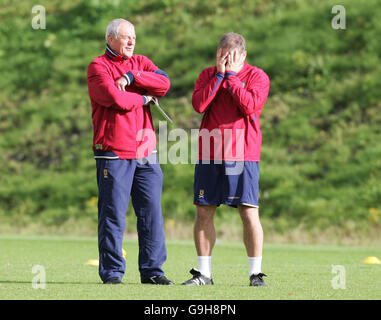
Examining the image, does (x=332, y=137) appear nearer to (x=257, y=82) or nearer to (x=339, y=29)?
(x=339, y=29)

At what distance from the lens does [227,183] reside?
6152mm

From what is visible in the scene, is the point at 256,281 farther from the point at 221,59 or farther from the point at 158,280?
the point at 221,59

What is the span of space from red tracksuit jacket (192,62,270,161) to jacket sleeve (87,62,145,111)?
0.47 m

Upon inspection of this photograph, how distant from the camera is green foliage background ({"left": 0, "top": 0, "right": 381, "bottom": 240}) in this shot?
15469 millimetres

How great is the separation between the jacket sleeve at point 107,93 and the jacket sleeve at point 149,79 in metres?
0.12

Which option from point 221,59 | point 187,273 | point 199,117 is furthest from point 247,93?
point 199,117

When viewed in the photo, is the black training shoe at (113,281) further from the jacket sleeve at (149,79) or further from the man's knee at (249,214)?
the jacket sleeve at (149,79)

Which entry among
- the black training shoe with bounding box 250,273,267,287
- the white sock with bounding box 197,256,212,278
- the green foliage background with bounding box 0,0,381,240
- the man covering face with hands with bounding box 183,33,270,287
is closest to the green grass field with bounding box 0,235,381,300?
the black training shoe with bounding box 250,273,267,287

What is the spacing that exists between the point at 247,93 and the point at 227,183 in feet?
2.26

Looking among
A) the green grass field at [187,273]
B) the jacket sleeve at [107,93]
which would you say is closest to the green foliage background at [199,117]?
the green grass field at [187,273]

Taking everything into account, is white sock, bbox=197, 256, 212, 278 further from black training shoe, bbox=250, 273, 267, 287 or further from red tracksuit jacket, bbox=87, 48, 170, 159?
red tracksuit jacket, bbox=87, 48, 170, 159

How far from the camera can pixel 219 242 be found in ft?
42.5

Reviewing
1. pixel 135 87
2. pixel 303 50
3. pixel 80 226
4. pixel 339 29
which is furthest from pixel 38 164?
pixel 135 87

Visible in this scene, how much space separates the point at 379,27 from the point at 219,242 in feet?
28.4
